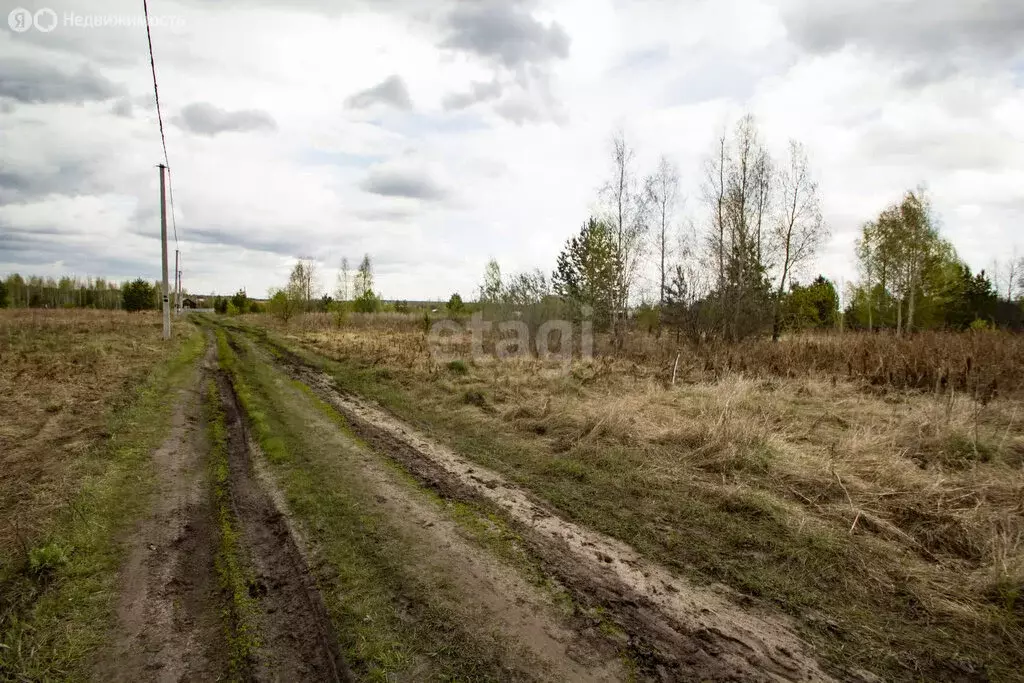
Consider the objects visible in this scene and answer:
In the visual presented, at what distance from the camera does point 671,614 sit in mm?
3246

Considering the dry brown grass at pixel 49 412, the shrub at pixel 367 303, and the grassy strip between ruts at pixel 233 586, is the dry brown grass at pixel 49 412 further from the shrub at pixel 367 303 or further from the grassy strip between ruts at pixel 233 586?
the shrub at pixel 367 303

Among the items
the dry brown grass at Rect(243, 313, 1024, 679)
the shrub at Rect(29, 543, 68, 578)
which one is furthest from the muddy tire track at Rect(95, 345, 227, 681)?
the dry brown grass at Rect(243, 313, 1024, 679)

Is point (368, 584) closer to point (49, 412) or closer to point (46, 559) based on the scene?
point (46, 559)

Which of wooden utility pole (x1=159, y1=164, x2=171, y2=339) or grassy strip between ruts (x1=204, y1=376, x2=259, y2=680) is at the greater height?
wooden utility pole (x1=159, y1=164, x2=171, y2=339)

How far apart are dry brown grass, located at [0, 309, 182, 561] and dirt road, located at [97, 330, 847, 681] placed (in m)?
0.93

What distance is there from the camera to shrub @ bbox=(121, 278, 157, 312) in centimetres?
6188

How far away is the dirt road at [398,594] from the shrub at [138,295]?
71735mm

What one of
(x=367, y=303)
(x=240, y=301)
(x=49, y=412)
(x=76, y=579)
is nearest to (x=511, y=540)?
(x=76, y=579)

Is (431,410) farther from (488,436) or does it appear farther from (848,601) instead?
(848,601)

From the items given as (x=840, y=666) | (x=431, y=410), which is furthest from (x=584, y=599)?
(x=431, y=410)

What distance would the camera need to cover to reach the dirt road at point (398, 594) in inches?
107

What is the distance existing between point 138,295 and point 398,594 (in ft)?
249

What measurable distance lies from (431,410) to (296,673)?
676cm

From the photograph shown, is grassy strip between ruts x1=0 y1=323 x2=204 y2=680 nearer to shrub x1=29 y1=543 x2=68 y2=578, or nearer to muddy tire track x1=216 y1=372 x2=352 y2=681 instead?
shrub x1=29 y1=543 x2=68 y2=578
